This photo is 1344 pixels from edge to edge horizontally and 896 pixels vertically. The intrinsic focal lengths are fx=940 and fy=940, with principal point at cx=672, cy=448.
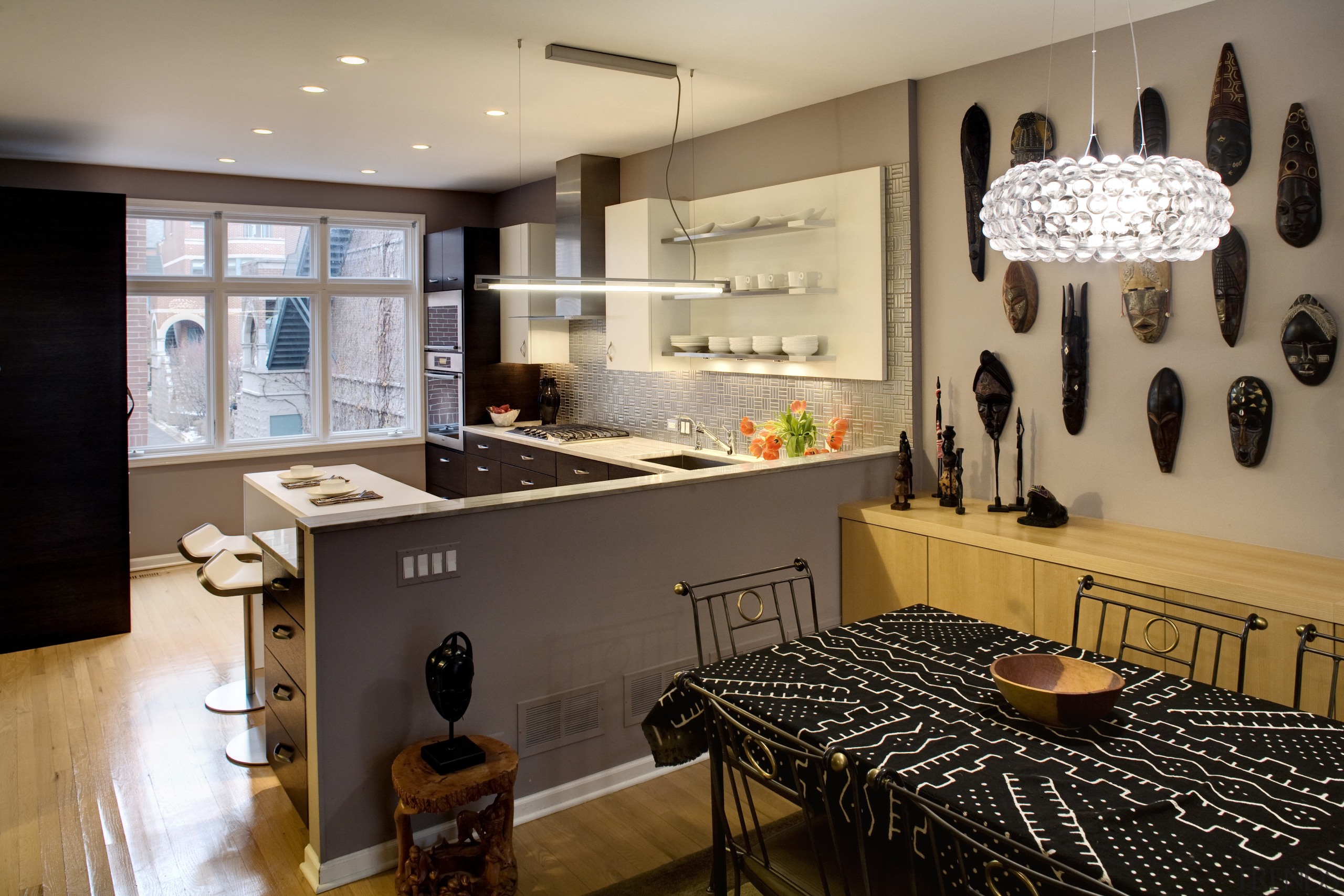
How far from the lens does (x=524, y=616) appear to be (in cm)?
301

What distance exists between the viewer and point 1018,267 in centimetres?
380

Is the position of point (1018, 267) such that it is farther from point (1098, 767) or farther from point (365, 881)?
point (365, 881)

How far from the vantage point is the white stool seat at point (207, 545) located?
4.16 m

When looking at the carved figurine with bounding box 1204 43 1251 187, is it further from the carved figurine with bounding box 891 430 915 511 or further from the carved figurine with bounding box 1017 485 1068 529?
the carved figurine with bounding box 891 430 915 511

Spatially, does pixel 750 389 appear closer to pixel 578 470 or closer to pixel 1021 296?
pixel 578 470

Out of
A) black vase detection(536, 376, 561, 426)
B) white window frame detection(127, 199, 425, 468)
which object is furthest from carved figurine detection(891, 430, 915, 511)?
white window frame detection(127, 199, 425, 468)

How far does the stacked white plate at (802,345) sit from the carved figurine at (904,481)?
0.76 m

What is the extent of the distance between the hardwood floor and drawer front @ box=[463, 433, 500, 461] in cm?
240

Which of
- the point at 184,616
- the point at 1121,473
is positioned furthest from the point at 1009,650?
the point at 184,616

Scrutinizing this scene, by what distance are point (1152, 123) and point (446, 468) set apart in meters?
5.21

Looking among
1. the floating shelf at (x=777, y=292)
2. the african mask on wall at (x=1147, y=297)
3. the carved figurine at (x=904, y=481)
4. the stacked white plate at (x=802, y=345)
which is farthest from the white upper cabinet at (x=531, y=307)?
the african mask on wall at (x=1147, y=297)

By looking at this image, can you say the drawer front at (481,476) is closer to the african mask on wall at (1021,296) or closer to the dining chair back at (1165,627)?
the african mask on wall at (1021,296)

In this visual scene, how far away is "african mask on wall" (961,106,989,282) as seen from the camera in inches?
153

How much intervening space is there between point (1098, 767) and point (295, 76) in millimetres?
3939
